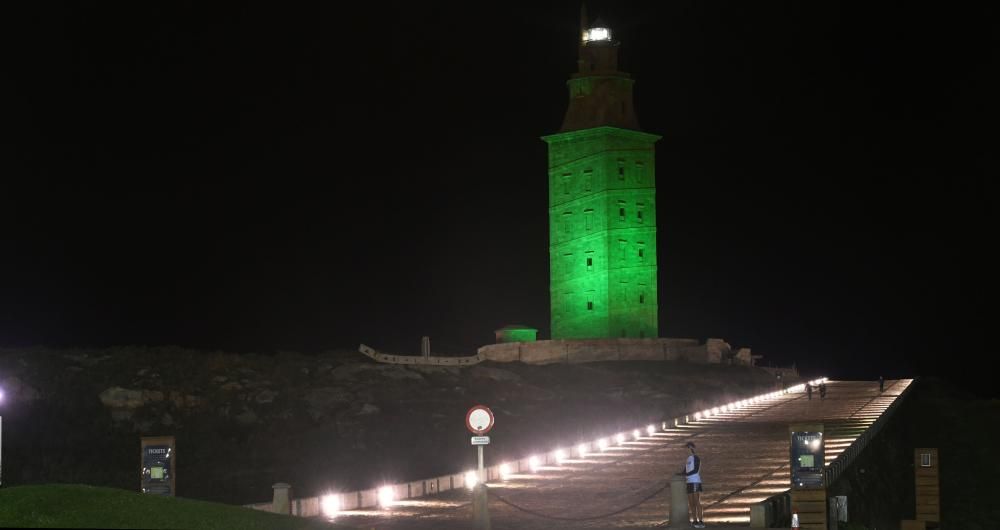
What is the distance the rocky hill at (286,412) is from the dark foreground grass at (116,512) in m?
19.8

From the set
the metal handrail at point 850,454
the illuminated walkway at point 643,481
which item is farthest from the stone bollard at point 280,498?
the metal handrail at point 850,454

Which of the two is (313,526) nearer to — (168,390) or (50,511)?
(50,511)

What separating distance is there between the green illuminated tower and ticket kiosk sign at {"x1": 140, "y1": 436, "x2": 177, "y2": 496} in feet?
199

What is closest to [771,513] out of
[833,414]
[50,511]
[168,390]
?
[50,511]

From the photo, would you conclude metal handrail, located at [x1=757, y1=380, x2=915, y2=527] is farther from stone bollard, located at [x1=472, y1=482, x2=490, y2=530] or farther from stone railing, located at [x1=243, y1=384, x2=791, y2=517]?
stone railing, located at [x1=243, y1=384, x2=791, y2=517]

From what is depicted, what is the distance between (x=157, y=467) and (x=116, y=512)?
4.06 m

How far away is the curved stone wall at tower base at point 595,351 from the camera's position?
259 feet

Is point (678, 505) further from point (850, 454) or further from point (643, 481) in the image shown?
point (850, 454)

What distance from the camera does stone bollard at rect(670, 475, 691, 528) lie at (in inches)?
989

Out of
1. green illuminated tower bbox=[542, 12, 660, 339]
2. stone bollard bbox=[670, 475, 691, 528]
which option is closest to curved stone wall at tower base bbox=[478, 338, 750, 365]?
green illuminated tower bbox=[542, 12, 660, 339]

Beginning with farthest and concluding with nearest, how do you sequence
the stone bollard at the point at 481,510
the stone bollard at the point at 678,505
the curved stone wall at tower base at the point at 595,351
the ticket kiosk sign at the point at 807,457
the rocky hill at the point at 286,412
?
the curved stone wall at tower base at the point at 595,351, the rocky hill at the point at 286,412, the ticket kiosk sign at the point at 807,457, the stone bollard at the point at 481,510, the stone bollard at the point at 678,505

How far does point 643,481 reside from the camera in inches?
1373

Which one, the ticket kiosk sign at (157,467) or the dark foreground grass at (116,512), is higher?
the ticket kiosk sign at (157,467)

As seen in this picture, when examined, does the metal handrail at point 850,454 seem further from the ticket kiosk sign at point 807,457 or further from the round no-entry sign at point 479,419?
the round no-entry sign at point 479,419
